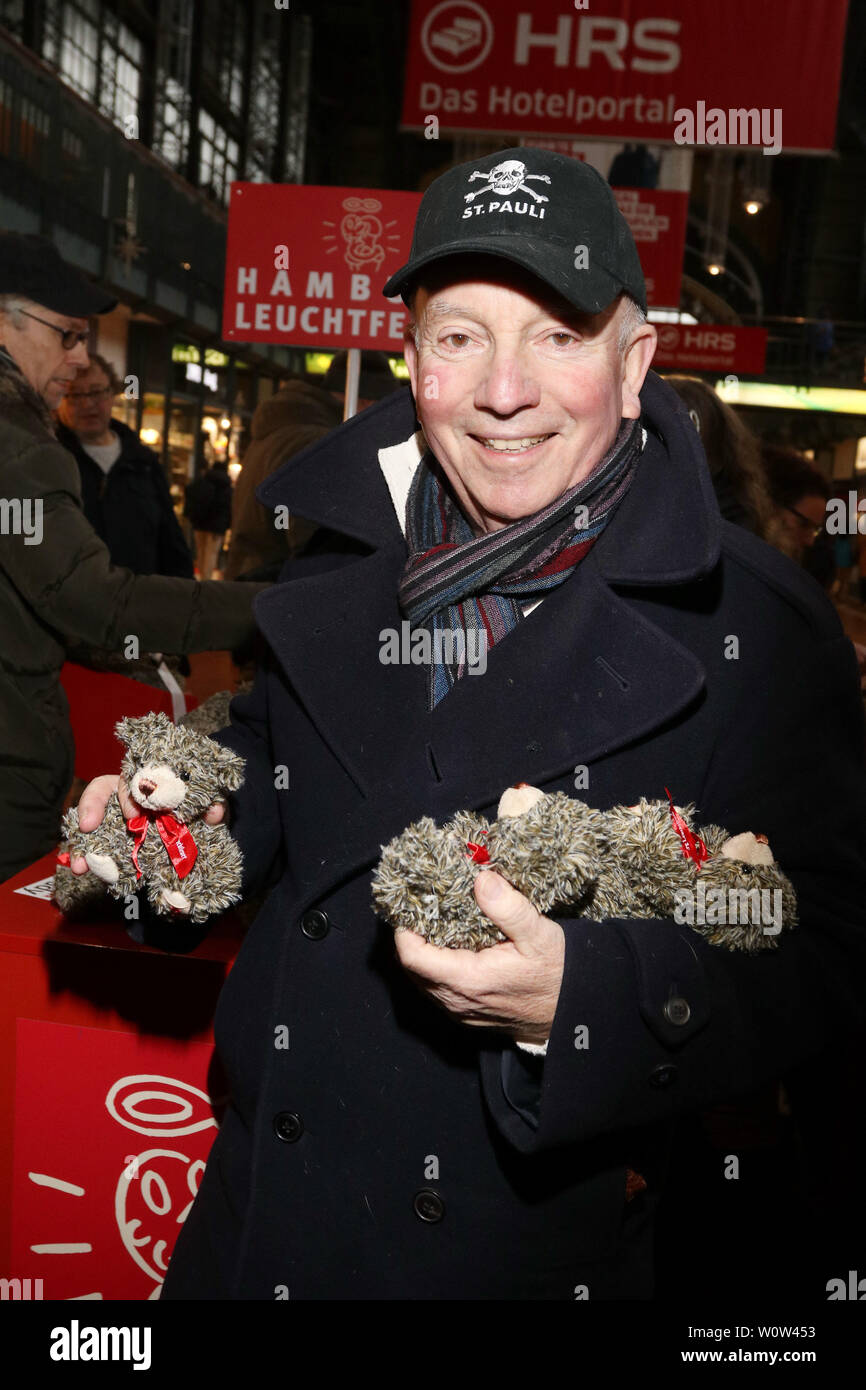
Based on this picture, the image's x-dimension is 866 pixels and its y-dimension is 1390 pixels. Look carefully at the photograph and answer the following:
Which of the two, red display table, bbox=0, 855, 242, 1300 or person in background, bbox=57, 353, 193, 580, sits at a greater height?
person in background, bbox=57, 353, 193, 580

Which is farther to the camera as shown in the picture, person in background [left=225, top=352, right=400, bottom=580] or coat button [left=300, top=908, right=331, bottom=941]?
person in background [left=225, top=352, right=400, bottom=580]

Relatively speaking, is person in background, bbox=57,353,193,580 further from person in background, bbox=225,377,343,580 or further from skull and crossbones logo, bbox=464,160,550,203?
skull and crossbones logo, bbox=464,160,550,203

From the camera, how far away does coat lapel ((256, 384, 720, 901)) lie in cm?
152

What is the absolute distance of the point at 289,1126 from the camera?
1623 millimetres

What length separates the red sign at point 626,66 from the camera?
4.50m

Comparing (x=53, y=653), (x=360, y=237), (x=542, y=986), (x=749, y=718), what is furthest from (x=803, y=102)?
(x=542, y=986)

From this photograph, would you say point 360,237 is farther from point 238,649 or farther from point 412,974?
point 412,974

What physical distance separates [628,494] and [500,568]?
0.22 meters

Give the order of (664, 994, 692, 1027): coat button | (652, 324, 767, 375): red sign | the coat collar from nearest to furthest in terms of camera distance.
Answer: (664, 994, 692, 1027): coat button < the coat collar < (652, 324, 767, 375): red sign

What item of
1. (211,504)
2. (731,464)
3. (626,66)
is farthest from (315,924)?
(211,504)

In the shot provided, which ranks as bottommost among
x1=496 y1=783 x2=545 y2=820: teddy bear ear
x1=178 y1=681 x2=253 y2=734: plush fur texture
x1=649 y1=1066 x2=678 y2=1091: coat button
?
x1=649 y1=1066 x2=678 y2=1091: coat button

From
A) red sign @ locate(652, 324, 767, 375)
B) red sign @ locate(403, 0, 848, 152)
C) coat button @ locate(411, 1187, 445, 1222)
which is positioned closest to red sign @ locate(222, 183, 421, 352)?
red sign @ locate(403, 0, 848, 152)

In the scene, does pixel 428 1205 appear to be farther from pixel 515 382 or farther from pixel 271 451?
pixel 271 451

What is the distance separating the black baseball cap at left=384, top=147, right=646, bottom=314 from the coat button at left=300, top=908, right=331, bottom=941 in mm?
894
